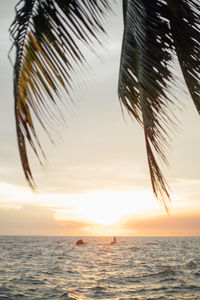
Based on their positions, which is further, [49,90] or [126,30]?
[126,30]

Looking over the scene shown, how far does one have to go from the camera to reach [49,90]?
1.89 meters

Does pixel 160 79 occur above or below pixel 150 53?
below

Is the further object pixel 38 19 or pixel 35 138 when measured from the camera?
pixel 38 19

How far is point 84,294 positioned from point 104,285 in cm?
231

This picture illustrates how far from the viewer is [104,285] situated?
1572 cm

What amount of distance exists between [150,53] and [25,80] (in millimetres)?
971

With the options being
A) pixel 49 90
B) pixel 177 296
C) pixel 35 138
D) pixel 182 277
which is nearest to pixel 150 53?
pixel 49 90

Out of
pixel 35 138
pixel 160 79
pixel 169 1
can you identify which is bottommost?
pixel 35 138

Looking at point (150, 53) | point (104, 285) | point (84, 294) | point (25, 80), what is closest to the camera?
point (25, 80)

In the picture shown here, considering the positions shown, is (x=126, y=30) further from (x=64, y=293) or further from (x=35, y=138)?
(x=64, y=293)

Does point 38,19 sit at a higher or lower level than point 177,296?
higher

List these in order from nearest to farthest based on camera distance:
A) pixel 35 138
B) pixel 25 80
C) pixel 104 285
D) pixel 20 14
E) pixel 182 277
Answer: pixel 35 138, pixel 25 80, pixel 20 14, pixel 104 285, pixel 182 277

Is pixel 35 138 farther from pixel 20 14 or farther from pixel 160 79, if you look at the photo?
pixel 160 79

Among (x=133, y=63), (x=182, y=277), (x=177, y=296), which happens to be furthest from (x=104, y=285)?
(x=133, y=63)
